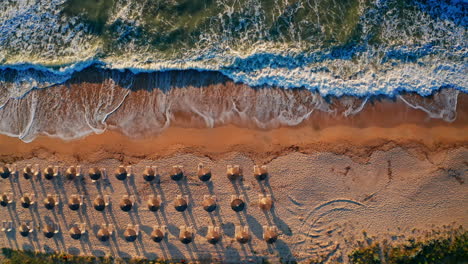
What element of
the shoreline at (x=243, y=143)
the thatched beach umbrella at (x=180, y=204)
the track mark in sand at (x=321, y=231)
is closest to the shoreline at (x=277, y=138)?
the shoreline at (x=243, y=143)

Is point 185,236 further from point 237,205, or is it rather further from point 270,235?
point 270,235

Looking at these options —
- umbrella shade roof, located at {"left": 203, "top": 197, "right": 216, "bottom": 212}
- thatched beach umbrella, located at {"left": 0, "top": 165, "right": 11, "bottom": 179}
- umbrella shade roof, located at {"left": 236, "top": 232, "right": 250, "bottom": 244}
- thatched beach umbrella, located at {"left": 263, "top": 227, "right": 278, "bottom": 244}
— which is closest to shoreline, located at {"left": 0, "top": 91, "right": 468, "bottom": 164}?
thatched beach umbrella, located at {"left": 0, "top": 165, "right": 11, "bottom": 179}

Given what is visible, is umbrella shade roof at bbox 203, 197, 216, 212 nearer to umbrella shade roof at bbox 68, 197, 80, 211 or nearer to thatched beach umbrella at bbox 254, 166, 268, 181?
thatched beach umbrella at bbox 254, 166, 268, 181

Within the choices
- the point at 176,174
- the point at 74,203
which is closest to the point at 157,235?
the point at 176,174

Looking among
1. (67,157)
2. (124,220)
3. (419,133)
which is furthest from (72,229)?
(419,133)

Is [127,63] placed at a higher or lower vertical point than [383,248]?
higher

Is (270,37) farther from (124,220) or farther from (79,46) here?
(124,220)
